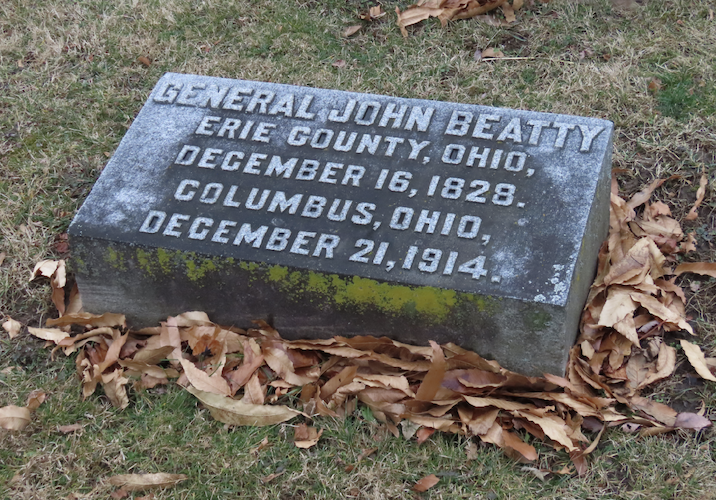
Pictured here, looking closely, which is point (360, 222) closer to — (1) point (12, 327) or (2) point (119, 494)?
(2) point (119, 494)

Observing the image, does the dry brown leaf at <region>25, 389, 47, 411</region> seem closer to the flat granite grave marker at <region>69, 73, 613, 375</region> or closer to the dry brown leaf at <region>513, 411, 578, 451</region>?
the flat granite grave marker at <region>69, 73, 613, 375</region>

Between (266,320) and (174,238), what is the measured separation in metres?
0.47

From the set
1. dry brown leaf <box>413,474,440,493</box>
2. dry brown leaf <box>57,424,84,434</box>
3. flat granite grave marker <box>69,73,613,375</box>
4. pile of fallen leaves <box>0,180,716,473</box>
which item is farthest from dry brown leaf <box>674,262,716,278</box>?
dry brown leaf <box>57,424,84,434</box>

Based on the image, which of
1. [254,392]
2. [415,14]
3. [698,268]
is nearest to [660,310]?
[698,268]

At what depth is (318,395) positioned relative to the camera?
10.5 ft

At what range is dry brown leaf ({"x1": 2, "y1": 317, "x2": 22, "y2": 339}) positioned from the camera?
11.9 ft

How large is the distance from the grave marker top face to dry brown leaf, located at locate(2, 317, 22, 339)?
66 cm

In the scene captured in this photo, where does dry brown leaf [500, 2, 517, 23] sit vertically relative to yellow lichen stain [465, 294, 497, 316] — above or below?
below

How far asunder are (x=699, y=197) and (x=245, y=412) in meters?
2.31

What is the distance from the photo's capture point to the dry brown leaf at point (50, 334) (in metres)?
3.54

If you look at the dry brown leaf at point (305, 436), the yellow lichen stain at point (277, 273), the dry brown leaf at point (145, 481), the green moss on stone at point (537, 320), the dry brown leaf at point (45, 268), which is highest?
the yellow lichen stain at point (277, 273)

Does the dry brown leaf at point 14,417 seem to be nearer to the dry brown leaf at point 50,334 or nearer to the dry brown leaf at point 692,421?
the dry brown leaf at point 50,334

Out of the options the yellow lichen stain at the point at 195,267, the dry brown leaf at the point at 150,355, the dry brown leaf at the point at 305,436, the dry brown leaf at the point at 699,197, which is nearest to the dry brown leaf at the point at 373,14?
the dry brown leaf at the point at 699,197

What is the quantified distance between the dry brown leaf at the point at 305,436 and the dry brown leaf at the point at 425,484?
402 millimetres
